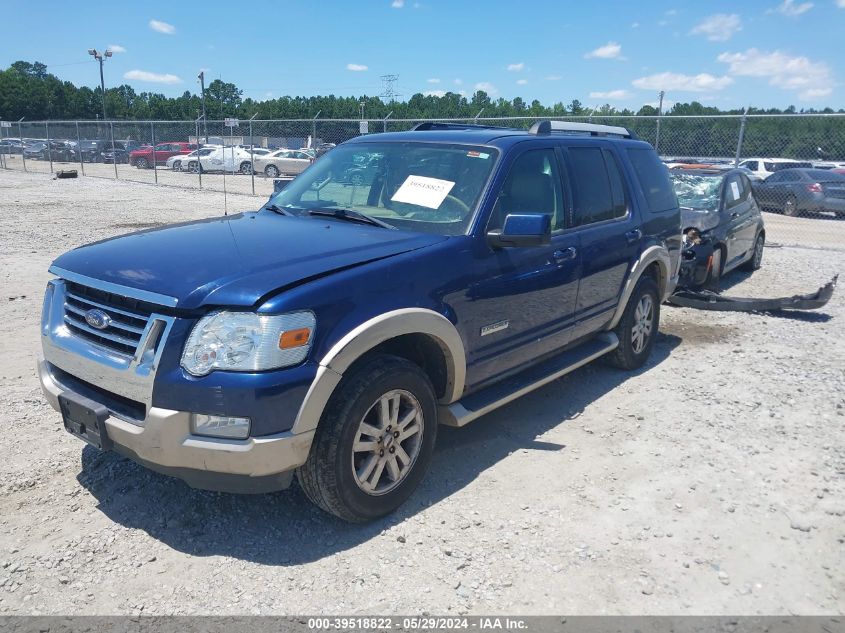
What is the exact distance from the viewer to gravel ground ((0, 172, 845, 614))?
298 cm

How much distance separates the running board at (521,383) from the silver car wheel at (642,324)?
0.39 metres

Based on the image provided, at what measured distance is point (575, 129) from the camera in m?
5.47

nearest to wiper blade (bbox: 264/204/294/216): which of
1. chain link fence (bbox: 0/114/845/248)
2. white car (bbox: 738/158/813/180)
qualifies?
chain link fence (bbox: 0/114/845/248)

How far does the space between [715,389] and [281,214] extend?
3792mm

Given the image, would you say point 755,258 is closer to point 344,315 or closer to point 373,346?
point 373,346

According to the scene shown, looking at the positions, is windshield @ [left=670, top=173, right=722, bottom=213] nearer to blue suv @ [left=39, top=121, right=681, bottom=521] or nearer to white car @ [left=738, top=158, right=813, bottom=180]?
blue suv @ [left=39, top=121, right=681, bottom=521]

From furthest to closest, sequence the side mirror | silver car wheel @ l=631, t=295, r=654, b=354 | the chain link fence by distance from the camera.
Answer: the chain link fence, silver car wheel @ l=631, t=295, r=654, b=354, the side mirror

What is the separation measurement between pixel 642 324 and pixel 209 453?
4303 mm

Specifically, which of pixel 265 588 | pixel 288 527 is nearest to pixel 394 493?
pixel 288 527

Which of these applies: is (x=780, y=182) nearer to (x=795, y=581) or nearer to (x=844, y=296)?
(x=844, y=296)

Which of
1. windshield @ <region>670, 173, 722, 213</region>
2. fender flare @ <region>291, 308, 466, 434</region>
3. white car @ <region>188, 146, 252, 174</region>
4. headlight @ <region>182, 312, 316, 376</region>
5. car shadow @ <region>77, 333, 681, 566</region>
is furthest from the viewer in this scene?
white car @ <region>188, 146, 252, 174</region>

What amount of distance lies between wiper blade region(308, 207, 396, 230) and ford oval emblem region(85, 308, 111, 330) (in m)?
1.50

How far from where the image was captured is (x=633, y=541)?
343cm

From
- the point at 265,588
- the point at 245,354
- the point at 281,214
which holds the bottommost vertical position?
the point at 265,588
